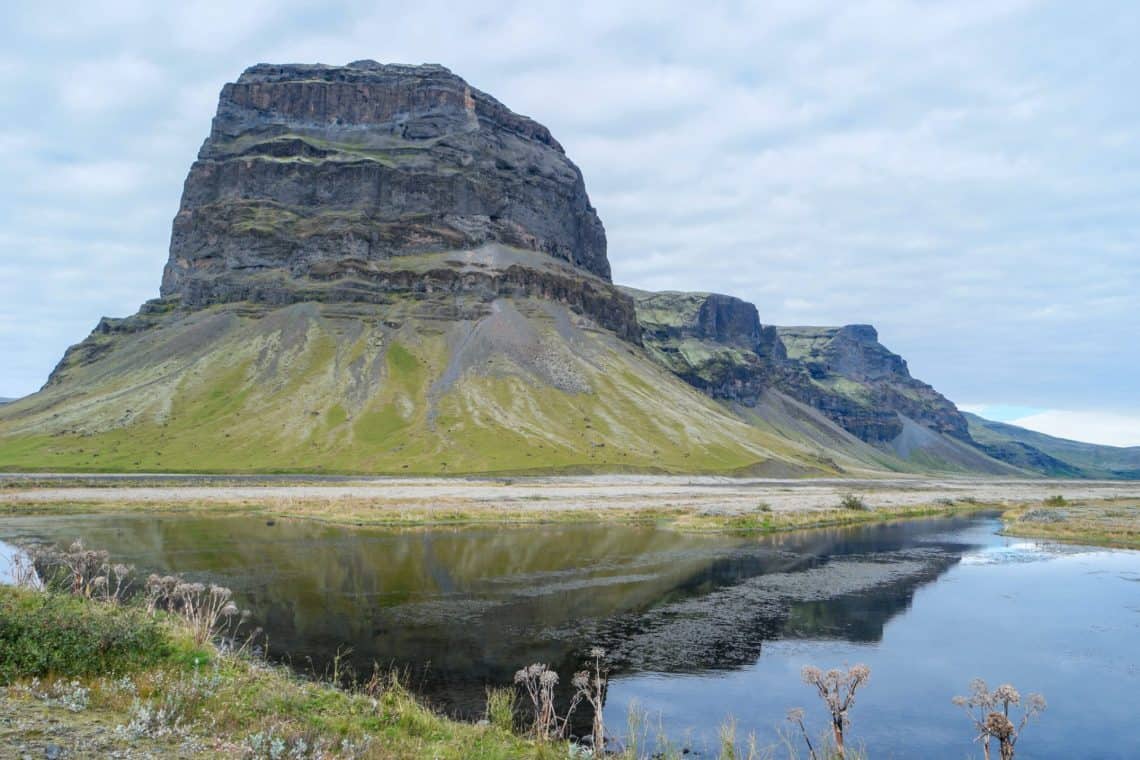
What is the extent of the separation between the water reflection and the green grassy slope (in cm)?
7244

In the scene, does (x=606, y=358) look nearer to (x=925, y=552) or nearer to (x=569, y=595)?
(x=925, y=552)

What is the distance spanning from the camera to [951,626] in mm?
32500

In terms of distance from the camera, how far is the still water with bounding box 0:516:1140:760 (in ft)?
70.5

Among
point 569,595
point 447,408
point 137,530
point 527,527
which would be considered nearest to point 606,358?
point 447,408

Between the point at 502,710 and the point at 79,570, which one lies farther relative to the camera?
the point at 79,570

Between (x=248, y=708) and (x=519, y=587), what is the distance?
24.4m

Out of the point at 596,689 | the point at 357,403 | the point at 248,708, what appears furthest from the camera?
the point at 357,403

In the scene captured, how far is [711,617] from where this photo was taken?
108 feet

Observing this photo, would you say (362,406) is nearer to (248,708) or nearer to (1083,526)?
(1083,526)

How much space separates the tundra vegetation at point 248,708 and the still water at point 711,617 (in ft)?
6.00

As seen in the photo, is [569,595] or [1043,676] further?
[569,595]

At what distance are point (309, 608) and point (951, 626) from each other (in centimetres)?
3038

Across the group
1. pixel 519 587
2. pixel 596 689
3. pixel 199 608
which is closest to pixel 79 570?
pixel 199 608

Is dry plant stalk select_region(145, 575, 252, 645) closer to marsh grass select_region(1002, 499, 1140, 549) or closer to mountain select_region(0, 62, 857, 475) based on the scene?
marsh grass select_region(1002, 499, 1140, 549)
